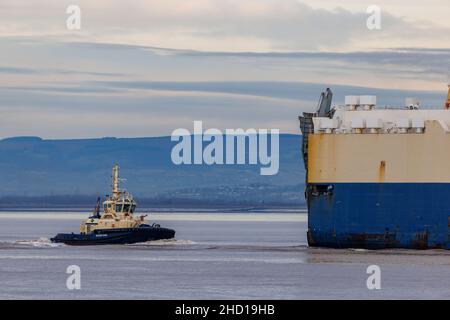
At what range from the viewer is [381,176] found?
60562mm

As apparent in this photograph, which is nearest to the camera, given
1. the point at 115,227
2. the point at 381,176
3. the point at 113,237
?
the point at 381,176

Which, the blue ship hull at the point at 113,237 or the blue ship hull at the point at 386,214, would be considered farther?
the blue ship hull at the point at 113,237

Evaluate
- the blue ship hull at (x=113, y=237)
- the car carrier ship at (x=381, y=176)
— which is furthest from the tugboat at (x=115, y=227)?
the car carrier ship at (x=381, y=176)

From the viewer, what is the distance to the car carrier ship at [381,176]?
59906mm

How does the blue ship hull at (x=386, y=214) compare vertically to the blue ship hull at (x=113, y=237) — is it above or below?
above

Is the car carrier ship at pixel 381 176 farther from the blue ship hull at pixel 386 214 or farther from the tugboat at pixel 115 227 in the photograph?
the tugboat at pixel 115 227

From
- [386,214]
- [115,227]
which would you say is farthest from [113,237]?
[386,214]

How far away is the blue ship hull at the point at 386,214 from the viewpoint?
197 feet

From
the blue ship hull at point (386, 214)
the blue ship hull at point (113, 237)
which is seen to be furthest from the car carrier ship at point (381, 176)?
the blue ship hull at point (113, 237)

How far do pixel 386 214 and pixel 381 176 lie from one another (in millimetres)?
1452

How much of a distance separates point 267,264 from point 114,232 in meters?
14.7

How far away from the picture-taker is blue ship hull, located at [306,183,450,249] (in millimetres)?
60031

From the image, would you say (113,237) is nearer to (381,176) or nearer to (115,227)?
(115,227)
